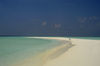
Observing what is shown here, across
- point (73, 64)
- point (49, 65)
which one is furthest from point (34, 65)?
point (73, 64)

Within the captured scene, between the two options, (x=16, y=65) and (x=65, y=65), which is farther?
(x=16, y=65)

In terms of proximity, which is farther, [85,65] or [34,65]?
[34,65]

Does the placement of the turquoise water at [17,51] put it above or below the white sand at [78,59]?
below

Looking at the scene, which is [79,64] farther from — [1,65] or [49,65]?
[1,65]

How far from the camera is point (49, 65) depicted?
15.0ft

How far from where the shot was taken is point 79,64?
4535mm

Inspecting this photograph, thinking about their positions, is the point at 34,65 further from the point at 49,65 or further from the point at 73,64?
the point at 73,64

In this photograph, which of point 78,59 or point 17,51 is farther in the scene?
point 17,51

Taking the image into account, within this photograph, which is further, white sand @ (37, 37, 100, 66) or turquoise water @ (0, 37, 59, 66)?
turquoise water @ (0, 37, 59, 66)

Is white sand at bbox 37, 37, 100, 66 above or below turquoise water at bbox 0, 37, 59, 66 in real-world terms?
above

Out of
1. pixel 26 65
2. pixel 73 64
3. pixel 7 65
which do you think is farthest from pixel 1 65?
pixel 73 64

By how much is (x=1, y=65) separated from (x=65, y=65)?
2.60 m

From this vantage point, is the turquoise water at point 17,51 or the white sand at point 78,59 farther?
the turquoise water at point 17,51

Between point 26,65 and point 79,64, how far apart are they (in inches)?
83.5
